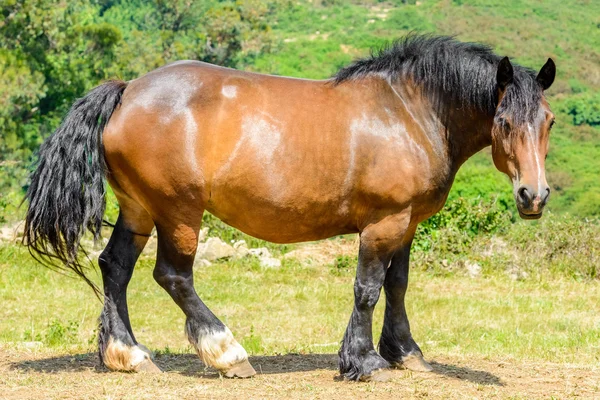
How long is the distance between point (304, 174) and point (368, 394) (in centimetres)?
143

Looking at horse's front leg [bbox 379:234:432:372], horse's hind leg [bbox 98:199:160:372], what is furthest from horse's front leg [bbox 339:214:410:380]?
horse's hind leg [bbox 98:199:160:372]

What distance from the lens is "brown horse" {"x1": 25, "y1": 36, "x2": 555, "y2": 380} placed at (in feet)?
18.2

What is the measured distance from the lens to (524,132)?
527cm

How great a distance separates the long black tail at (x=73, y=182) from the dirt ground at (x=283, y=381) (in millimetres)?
735

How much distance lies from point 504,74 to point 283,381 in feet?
7.85

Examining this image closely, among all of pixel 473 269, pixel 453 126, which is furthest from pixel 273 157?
pixel 473 269

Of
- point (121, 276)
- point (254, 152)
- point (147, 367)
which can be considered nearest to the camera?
point (254, 152)

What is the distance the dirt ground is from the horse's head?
127cm

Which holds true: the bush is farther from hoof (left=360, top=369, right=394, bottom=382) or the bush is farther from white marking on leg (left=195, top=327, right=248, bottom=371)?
white marking on leg (left=195, top=327, right=248, bottom=371)

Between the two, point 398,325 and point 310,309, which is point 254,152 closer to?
point 398,325

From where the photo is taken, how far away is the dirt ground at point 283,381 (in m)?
5.30

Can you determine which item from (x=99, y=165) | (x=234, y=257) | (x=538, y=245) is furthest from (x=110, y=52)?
(x=99, y=165)

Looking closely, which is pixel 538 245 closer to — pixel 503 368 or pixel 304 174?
pixel 503 368

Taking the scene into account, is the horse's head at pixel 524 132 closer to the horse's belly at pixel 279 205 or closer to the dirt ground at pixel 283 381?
the horse's belly at pixel 279 205
